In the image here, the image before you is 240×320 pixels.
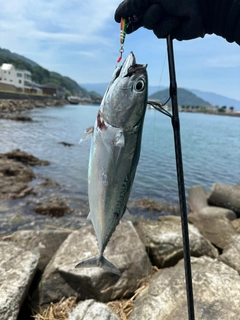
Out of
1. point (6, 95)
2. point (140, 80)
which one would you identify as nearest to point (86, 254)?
point (140, 80)

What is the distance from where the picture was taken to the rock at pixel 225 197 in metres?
10.8

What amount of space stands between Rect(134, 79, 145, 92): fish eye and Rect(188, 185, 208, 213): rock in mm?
9515

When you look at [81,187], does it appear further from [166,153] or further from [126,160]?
[166,153]

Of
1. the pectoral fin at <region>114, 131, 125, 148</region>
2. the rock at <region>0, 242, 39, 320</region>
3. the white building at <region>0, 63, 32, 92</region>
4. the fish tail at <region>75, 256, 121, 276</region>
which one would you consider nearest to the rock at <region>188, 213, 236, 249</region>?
the rock at <region>0, 242, 39, 320</region>

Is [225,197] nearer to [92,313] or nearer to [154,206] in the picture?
[154,206]

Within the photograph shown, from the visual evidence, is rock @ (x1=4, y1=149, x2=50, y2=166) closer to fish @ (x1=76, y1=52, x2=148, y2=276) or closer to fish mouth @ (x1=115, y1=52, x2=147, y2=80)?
fish @ (x1=76, y1=52, x2=148, y2=276)

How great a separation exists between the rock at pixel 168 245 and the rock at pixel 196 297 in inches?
39.2

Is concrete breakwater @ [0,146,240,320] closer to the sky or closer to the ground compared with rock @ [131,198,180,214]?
closer to the sky

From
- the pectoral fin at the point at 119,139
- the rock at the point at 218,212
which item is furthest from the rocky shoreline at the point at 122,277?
the rock at the point at 218,212

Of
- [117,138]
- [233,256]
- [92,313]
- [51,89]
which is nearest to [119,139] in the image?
[117,138]

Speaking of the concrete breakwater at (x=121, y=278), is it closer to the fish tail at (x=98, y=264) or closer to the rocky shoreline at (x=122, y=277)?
the rocky shoreline at (x=122, y=277)

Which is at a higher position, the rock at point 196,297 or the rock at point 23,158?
the rock at point 196,297

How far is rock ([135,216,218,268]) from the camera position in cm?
507

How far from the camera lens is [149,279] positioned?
4.49 metres
